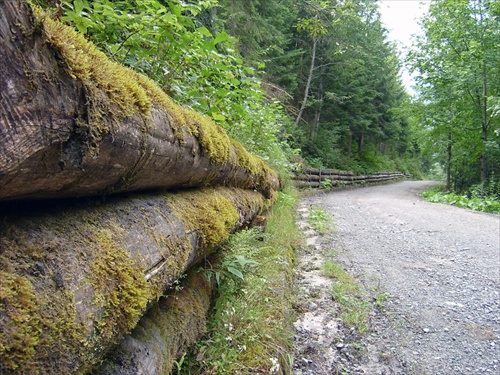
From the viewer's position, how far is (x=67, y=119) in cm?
92

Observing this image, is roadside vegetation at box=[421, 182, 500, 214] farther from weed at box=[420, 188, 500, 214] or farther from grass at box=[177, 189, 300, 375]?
grass at box=[177, 189, 300, 375]

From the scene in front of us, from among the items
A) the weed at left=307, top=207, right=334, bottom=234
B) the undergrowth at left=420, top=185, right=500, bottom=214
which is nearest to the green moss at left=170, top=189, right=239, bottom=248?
A: the weed at left=307, top=207, right=334, bottom=234

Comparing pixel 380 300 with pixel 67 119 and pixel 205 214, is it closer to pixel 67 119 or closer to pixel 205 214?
pixel 205 214

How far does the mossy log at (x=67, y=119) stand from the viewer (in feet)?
2.47

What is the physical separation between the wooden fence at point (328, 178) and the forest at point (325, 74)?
664 mm

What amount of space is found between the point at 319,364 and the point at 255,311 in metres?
0.57

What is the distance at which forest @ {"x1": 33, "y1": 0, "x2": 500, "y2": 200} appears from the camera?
298cm

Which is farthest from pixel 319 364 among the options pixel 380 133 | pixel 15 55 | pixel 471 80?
pixel 380 133

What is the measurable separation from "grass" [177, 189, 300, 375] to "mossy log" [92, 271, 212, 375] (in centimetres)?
9

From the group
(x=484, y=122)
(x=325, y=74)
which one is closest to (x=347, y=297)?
(x=484, y=122)

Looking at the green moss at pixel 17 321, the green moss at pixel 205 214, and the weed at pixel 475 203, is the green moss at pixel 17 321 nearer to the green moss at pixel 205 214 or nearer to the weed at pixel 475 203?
the green moss at pixel 205 214

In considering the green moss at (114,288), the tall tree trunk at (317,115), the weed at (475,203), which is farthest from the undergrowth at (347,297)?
the tall tree trunk at (317,115)

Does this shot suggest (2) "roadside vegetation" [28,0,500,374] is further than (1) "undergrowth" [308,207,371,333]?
No

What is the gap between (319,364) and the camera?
219 cm
